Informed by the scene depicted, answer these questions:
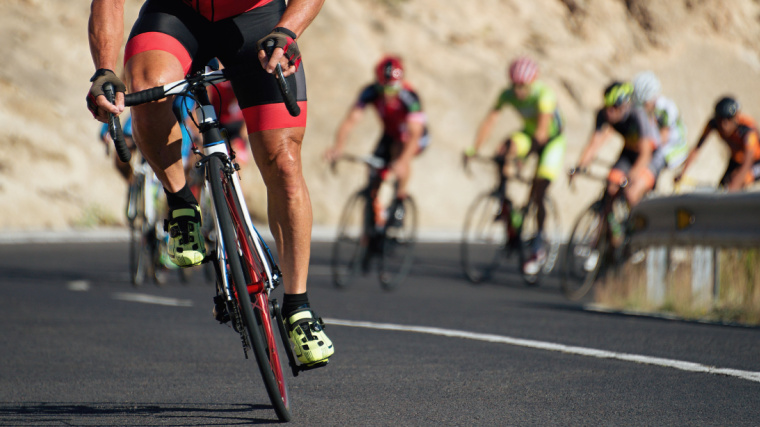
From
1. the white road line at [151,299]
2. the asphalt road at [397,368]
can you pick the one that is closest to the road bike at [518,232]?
the asphalt road at [397,368]

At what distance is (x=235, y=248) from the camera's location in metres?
4.20

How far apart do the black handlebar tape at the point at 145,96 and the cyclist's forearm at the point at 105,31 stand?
0.21 m

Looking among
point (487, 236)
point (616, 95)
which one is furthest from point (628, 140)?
point (487, 236)

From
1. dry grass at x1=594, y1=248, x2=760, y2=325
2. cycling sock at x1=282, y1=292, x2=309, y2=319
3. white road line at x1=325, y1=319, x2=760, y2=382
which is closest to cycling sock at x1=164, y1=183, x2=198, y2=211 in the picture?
cycling sock at x1=282, y1=292, x2=309, y2=319

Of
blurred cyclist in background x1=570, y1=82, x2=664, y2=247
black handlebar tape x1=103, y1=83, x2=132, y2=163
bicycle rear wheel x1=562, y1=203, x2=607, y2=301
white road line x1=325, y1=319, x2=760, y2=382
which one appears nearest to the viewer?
black handlebar tape x1=103, y1=83, x2=132, y2=163

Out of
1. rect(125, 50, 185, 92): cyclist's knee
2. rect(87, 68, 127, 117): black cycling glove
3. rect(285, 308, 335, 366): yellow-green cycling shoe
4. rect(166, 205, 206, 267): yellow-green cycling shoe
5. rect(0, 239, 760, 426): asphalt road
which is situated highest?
rect(125, 50, 185, 92): cyclist's knee

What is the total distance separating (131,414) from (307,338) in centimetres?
80

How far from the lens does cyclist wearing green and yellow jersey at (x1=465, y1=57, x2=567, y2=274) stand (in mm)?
12352

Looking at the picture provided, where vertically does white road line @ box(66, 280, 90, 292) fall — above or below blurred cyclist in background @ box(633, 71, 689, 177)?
below

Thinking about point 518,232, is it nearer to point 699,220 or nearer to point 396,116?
point 396,116

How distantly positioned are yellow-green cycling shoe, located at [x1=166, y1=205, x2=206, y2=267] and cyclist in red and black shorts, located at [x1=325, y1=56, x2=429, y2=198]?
283 inches

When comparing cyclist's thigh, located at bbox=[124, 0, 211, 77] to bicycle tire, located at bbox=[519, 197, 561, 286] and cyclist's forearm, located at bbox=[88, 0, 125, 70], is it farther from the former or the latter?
bicycle tire, located at bbox=[519, 197, 561, 286]

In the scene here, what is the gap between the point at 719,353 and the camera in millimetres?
6137

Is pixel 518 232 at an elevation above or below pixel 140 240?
above
